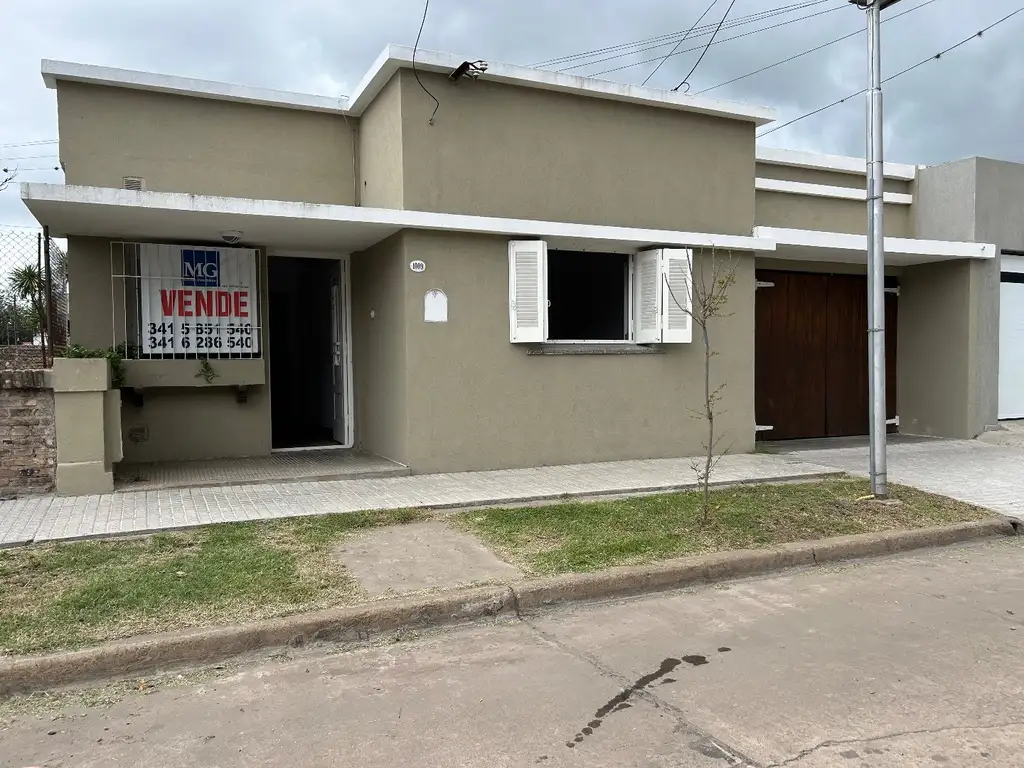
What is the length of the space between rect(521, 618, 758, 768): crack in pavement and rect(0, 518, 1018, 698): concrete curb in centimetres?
42

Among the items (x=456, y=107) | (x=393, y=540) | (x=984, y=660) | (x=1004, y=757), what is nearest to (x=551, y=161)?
(x=456, y=107)

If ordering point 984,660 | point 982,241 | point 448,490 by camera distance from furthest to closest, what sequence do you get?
point 982,241 < point 448,490 < point 984,660

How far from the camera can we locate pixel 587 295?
10.2 m

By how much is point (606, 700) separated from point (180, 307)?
725cm

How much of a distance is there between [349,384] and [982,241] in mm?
9741

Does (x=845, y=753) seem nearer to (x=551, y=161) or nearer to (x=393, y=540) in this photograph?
(x=393, y=540)

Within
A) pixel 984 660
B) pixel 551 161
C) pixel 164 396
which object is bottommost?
pixel 984 660

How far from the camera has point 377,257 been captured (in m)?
9.50

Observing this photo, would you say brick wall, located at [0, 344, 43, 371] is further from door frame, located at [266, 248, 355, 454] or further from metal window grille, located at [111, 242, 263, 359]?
door frame, located at [266, 248, 355, 454]

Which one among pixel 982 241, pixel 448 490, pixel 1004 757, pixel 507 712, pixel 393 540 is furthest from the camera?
pixel 982 241

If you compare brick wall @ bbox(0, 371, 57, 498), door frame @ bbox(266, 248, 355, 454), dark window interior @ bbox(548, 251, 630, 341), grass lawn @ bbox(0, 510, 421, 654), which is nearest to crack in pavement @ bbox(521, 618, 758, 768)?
grass lawn @ bbox(0, 510, 421, 654)

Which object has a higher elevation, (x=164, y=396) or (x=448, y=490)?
(x=164, y=396)

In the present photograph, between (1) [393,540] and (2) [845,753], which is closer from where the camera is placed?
(2) [845,753]

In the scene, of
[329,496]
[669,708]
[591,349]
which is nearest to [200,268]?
[329,496]
